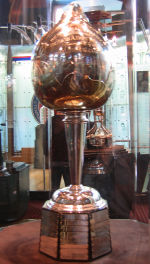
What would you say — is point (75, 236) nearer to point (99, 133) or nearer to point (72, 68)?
point (72, 68)

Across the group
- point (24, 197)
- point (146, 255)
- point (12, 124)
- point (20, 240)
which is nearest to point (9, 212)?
point (24, 197)

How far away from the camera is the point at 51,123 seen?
4.83ft

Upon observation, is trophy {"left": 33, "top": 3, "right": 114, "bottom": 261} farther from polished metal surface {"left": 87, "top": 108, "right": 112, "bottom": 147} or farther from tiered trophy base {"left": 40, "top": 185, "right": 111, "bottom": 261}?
polished metal surface {"left": 87, "top": 108, "right": 112, "bottom": 147}

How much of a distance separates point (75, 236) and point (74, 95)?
276 millimetres

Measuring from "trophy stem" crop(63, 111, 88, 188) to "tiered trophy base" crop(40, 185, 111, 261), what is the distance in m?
0.10

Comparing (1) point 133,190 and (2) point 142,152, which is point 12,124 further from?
(2) point 142,152

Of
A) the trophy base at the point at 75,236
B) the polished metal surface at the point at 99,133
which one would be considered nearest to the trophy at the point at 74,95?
the trophy base at the point at 75,236

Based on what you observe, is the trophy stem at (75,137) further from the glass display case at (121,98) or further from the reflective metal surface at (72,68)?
the glass display case at (121,98)

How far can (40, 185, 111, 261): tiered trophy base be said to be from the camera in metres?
0.56

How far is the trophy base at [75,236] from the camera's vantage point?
1.84ft

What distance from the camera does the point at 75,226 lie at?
1.87 ft

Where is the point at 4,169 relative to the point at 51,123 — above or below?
below

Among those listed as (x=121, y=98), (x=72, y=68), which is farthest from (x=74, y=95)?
(x=121, y=98)

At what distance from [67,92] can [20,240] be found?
0.34m
